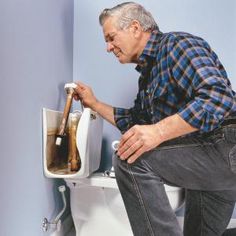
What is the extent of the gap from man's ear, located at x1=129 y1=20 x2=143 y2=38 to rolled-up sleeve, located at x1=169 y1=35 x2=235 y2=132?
25 centimetres

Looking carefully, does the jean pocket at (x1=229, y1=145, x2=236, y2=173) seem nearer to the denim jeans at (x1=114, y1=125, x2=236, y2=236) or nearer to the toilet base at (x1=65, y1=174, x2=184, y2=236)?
the denim jeans at (x1=114, y1=125, x2=236, y2=236)

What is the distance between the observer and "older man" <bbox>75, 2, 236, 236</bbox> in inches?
32.3

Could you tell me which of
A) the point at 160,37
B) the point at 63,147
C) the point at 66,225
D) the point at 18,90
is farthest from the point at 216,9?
the point at 66,225

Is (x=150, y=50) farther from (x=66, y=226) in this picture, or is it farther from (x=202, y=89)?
(x=66, y=226)

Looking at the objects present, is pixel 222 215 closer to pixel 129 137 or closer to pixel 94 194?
pixel 129 137

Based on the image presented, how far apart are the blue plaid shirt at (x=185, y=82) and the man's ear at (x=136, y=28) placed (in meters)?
0.05

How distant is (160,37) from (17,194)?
25.2 inches

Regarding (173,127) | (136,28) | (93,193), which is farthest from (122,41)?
(93,193)

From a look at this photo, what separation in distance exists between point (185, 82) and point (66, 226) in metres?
0.96

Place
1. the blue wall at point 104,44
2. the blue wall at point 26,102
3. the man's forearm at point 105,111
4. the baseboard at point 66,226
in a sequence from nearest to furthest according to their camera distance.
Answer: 1. the blue wall at point 26,102
2. the man's forearm at point 105,111
3. the baseboard at point 66,226
4. the blue wall at point 104,44

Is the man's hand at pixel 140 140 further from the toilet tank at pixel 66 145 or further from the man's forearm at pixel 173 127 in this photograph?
the toilet tank at pixel 66 145

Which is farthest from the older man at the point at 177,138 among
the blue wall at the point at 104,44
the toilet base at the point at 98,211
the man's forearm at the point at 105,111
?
the blue wall at the point at 104,44

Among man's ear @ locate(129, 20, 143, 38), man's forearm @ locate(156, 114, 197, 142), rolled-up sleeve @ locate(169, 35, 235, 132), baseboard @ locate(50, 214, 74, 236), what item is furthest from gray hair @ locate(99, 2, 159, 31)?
baseboard @ locate(50, 214, 74, 236)

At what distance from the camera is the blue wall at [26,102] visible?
2.98 ft
